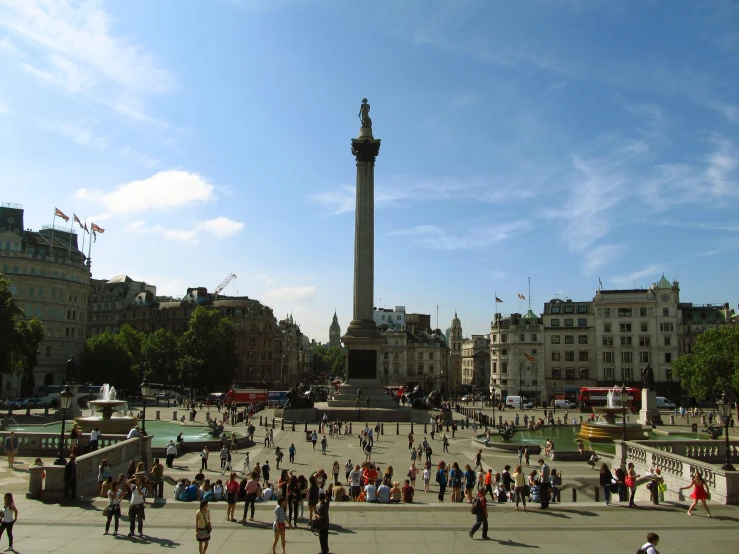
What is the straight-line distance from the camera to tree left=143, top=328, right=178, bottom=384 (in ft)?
291

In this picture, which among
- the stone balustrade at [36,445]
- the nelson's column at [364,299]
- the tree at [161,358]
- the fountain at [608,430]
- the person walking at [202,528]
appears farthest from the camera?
the tree at [161,358]

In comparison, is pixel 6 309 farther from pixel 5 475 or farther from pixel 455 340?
pixel 455 340

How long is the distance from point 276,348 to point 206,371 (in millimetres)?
42335

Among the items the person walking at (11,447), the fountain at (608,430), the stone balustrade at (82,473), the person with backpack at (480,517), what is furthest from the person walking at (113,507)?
the fountain at (608,430)

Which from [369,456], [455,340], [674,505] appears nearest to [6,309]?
[369,456]

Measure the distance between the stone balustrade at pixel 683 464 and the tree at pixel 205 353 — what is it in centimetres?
7059

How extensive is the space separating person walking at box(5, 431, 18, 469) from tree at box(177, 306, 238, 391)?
58324 millimetres

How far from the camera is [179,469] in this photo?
1168 inches

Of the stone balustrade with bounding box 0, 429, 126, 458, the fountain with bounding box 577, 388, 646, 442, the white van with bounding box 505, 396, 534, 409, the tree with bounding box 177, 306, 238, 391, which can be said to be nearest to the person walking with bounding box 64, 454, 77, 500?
the stone balustrade with bounding box 0, 429, 126, 458

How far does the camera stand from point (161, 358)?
89.4 meters

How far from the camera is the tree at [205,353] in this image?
86750 millimetres

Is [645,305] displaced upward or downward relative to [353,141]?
downward

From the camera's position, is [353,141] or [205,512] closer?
[205,512]

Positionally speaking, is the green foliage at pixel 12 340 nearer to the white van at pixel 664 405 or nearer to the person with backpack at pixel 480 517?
the person with backpack at pixel 480 517
